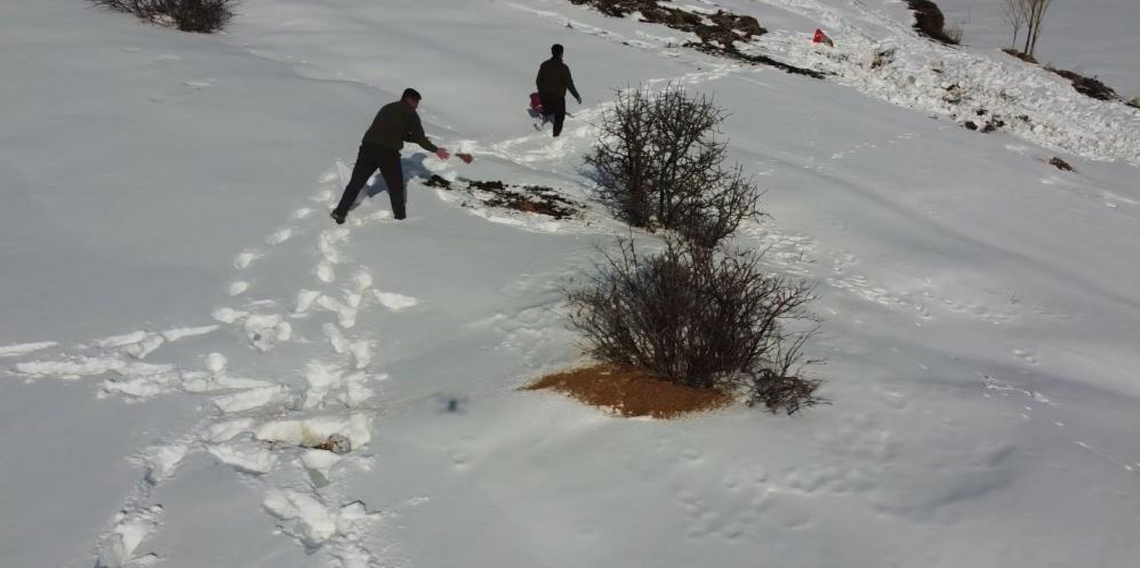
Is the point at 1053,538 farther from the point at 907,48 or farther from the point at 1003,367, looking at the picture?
the point at 907,48

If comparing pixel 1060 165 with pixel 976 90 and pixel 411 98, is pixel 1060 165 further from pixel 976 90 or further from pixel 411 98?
pixel 411 98

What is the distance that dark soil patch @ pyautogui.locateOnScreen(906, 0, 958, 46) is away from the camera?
2169cm

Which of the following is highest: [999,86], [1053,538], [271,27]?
[999,86]

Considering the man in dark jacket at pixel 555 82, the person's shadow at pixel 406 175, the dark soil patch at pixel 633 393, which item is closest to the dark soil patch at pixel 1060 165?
the man in dark jacket at pixel 555 82

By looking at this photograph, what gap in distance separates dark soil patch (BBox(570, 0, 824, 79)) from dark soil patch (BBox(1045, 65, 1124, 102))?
666cm

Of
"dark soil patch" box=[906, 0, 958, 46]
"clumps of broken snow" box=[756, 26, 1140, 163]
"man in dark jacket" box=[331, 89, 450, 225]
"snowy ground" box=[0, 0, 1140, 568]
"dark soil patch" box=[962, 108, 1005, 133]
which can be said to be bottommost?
"snowy ground" box=[0, 0, 1140, 568]

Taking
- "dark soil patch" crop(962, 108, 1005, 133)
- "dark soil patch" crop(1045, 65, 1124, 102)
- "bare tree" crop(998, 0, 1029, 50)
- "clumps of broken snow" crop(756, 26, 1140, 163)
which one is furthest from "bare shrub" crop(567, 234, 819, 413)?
"bare tree" crop(998, 0, 1029, 50)

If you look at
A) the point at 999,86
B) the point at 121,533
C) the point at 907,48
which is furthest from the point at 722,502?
the point at 907,48

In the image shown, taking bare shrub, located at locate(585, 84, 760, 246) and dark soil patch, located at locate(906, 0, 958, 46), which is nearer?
bare shrub, located at locate(585, 84, 760, 246)

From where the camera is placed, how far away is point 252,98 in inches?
368

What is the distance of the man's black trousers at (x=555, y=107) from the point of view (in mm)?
9539

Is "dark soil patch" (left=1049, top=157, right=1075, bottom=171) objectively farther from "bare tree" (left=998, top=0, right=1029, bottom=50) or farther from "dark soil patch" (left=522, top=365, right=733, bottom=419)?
"bare tree" (left=998, top=0, right=1029, bottom=50)

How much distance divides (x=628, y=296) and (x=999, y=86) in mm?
14959

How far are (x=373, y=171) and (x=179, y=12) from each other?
8.77 m
